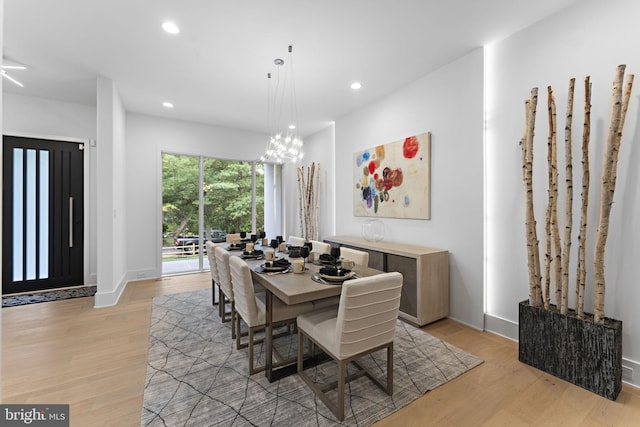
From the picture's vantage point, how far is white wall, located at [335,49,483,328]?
122 inches

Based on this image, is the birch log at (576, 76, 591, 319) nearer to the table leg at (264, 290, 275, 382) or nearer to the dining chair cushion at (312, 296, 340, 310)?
the dining chair cushion at (312, 296, 340, 310)

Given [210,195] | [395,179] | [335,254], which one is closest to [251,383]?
[335,254]

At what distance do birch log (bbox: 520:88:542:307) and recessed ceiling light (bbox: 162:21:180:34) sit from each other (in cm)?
327

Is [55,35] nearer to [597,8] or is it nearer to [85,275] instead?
[85,275]

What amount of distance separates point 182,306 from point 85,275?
224 centimetres

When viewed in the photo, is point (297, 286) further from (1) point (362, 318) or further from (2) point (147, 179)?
(2) point (147, 179)

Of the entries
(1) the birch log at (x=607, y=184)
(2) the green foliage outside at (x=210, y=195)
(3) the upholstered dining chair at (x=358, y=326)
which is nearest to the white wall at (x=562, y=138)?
(1) the birch log at (x=607, y=184)

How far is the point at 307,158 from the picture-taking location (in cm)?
651

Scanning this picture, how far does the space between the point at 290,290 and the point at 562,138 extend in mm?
2642

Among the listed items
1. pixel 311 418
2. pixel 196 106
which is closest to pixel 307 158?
pixel 196 106

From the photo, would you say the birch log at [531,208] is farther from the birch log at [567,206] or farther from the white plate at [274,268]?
the white plate at [274,268]

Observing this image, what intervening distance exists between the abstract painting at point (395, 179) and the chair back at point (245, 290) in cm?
230

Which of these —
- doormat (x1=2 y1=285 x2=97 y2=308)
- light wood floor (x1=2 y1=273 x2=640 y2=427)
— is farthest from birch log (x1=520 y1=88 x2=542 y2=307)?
doormat (x1=2 y1=285 x2=97 y2=308)

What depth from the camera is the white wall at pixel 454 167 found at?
3100 mm
